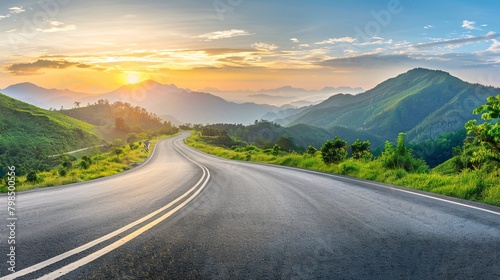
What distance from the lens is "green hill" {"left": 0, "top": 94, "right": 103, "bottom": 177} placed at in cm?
12414

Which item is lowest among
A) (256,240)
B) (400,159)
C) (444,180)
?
(256,240)

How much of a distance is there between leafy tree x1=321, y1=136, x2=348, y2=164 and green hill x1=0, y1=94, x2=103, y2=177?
109 meters

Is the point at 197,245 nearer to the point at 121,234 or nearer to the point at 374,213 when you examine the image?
the point at 121,234

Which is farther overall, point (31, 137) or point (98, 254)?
point (31, 137)

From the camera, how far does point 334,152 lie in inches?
886

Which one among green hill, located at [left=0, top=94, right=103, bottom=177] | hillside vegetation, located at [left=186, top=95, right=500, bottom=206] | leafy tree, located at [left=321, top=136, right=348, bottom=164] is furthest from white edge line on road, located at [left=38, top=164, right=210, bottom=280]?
green hill, located at [left=0, top=94, right=103, bottom=177]

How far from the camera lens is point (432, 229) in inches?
221

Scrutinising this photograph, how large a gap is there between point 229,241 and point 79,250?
1.91 meters

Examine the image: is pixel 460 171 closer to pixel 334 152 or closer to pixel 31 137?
pixel 334 152

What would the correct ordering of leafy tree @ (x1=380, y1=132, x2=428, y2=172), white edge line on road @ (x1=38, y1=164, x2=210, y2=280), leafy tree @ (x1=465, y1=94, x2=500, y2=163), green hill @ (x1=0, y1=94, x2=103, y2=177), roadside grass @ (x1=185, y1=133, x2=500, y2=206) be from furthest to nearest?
green hill @ (x1=0, y1=94, x2=103, y2=177) < leafy tree @ (x1=380, y1=132, x2=428, y2=172) < roadside grass @ (x1=185, y1=133, x2=500, y2=206) < leafy tree @ (x1=465, y1=94, x2=500, y2=163) < white edge line on road @ (x1=38, y1=164, x2=210, y2=280)

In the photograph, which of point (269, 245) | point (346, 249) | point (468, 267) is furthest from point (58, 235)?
point (468, 267)

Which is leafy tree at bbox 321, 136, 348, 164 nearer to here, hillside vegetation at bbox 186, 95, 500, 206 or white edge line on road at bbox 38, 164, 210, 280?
hillside vegetation at bbox 186, 95, 500, 206

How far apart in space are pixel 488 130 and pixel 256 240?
28.7ft

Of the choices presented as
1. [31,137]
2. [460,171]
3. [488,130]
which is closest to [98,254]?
[488,130]
